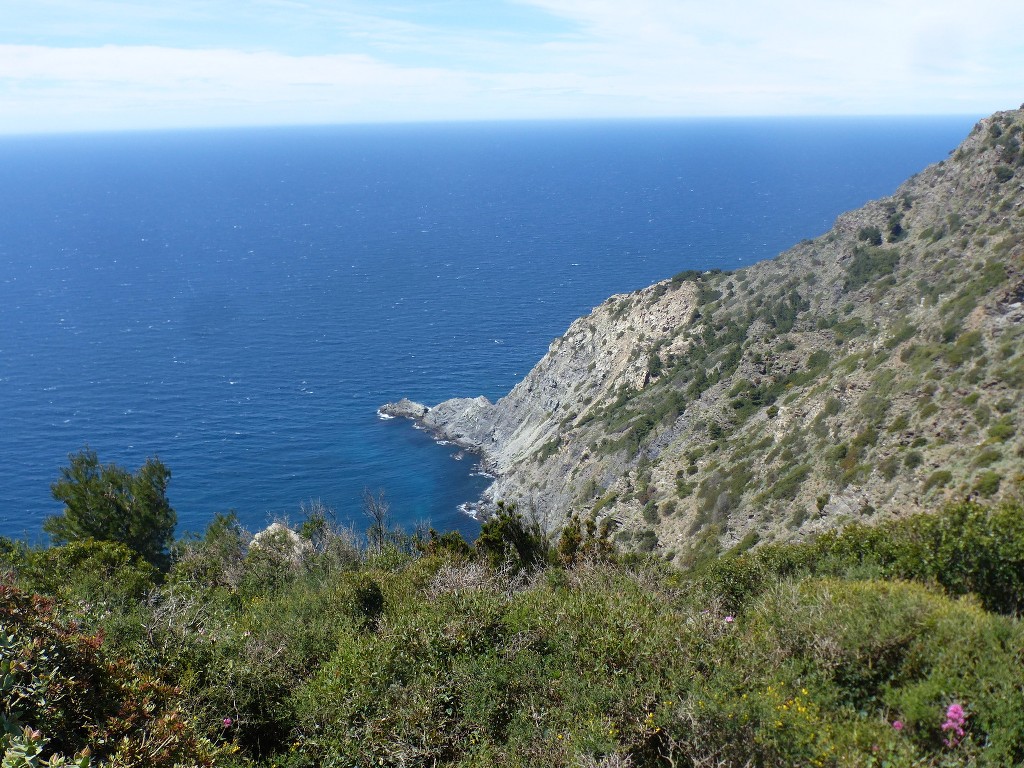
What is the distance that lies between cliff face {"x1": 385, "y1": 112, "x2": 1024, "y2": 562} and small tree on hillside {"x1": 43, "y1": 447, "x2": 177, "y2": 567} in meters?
30.0

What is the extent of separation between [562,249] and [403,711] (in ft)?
572

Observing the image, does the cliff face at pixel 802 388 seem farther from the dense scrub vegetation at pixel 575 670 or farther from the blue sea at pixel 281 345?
the blue sea at pixel 281 345

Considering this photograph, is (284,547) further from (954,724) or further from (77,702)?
(954,724)

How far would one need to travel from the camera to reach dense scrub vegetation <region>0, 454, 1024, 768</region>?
38.0 feet

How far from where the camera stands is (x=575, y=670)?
15.4 m

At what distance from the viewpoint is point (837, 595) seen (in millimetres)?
17188

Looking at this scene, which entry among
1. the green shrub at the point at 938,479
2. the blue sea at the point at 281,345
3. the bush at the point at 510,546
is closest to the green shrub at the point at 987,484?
the green shrub at the point at 938,479

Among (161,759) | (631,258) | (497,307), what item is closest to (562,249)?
(631,258)

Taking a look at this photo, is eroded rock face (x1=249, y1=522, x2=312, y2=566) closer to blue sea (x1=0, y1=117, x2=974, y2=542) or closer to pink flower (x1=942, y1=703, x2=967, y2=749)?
blue sea (x1=0, y1=117, x2=974, y2=542)

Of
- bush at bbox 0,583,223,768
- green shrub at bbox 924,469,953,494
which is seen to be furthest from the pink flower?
green shrub at bbox 924,469,953,494

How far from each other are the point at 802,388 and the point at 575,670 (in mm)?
40795

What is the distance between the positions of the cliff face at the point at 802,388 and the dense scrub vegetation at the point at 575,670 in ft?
42.2

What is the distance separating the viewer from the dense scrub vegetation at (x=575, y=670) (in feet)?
38.0

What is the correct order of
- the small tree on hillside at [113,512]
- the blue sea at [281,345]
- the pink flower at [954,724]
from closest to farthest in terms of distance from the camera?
1. the pink flower at [954,724]
2. the small tree on hillside at [113,512]
3. the blue sea at [281,345]
